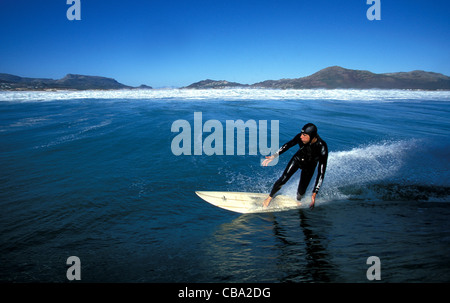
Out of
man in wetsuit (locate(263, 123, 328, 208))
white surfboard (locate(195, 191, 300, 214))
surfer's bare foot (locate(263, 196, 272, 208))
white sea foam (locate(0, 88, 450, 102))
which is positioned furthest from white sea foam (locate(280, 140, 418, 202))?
white sea foam (locate(0, 88, 450, 102))

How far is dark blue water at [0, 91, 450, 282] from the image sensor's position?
135 inches

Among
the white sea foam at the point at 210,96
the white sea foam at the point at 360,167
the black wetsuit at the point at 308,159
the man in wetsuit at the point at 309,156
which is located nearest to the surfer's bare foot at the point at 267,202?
the man in wetsuit at the point at 309,156

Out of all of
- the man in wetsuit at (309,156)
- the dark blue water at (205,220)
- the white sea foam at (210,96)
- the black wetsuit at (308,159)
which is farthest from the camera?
the white sea foam at (210,96)

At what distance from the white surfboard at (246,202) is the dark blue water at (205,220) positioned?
0.23 metres

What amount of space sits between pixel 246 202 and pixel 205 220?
1.20m

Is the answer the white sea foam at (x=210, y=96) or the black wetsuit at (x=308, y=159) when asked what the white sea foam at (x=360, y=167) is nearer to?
the black wetsuit at (x=308, y=159)

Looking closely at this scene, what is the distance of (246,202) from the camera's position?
557 cm

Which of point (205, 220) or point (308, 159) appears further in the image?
point (205, 220)

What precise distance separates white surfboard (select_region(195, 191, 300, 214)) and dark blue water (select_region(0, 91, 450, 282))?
234 millimetres

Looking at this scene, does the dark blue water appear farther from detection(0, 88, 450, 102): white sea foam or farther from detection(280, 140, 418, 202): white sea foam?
detection(0, 88, 450, 102): white sea foam

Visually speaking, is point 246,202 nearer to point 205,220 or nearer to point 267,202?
point 267,202

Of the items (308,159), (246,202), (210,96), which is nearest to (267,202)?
(246,202)

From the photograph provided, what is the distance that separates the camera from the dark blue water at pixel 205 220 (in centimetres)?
343
